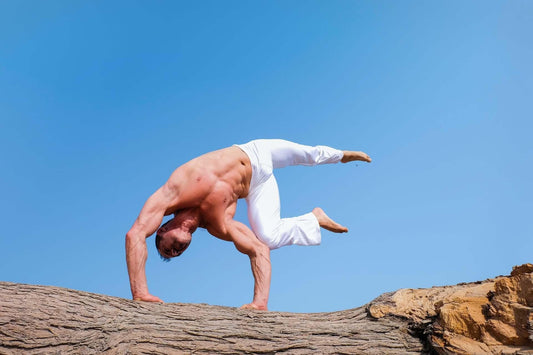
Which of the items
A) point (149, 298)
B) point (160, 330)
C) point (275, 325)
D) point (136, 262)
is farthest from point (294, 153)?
point (160, 330)

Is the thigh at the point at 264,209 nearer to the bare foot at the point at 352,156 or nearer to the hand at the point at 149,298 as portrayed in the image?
the bare foot at the point at 352,156

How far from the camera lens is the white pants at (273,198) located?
20.2 feet

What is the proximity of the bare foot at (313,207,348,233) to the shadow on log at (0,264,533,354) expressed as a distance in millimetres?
2510

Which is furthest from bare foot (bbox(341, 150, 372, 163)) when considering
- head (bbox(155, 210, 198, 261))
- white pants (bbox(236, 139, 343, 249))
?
head (bbox(155, 210, 198, 261))

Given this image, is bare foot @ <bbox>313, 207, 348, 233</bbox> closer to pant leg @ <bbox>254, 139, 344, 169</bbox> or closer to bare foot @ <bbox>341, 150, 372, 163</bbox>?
pant leg @ <bbox>254, 139, 344, 169</bbox>

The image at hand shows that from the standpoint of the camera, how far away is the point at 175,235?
17.8 ft

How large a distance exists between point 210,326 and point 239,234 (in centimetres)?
218

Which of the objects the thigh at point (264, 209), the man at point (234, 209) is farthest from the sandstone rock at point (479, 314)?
the thigh at point (264, 209)

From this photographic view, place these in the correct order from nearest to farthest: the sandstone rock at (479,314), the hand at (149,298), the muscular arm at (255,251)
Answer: the sandstone rock at (479,314), the hand at (149,298), the muscular arm at (255,251)

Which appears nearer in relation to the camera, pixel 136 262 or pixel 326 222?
pixel 136 262

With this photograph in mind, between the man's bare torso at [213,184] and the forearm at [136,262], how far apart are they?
1.50 feet

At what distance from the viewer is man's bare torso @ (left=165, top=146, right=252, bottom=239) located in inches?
217

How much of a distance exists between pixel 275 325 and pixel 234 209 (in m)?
2.36

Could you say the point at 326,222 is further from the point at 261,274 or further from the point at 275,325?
the point at 275,325
